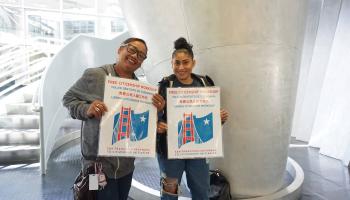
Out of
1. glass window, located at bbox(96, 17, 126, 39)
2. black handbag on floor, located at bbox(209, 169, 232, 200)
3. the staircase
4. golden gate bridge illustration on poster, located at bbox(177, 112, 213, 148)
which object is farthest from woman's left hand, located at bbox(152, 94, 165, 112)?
glass window, located at bbox(96, 17, 126, 39)

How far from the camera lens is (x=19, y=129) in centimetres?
467

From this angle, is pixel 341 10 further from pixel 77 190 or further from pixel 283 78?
pixel 77 190

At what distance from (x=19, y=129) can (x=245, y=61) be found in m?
3.79

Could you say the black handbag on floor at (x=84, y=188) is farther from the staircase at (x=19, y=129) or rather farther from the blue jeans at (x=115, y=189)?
the staircase at (x=19, y=129)

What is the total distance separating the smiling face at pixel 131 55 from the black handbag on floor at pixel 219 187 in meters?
1.33

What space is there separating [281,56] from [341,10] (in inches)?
115

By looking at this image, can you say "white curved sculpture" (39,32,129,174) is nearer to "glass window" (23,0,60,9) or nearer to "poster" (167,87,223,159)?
"poster" (167,87,223,159)

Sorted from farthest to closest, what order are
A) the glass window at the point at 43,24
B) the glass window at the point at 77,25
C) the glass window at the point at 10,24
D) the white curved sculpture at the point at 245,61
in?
the glass window at the point at 77,25 → the glass window at the point at 43,24 → the glass window at the point at 10,24 → the white curved sculpture at the point at 245,61

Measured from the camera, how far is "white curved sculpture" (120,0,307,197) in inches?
89.4

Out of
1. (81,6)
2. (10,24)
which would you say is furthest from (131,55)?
(81,6)

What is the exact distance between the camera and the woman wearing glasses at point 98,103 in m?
1.43

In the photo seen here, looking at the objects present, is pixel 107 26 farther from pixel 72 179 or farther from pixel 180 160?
pixel 180 160

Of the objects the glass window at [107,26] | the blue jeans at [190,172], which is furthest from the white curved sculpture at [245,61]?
the glass window at [107,26]

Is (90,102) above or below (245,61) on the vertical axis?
below
